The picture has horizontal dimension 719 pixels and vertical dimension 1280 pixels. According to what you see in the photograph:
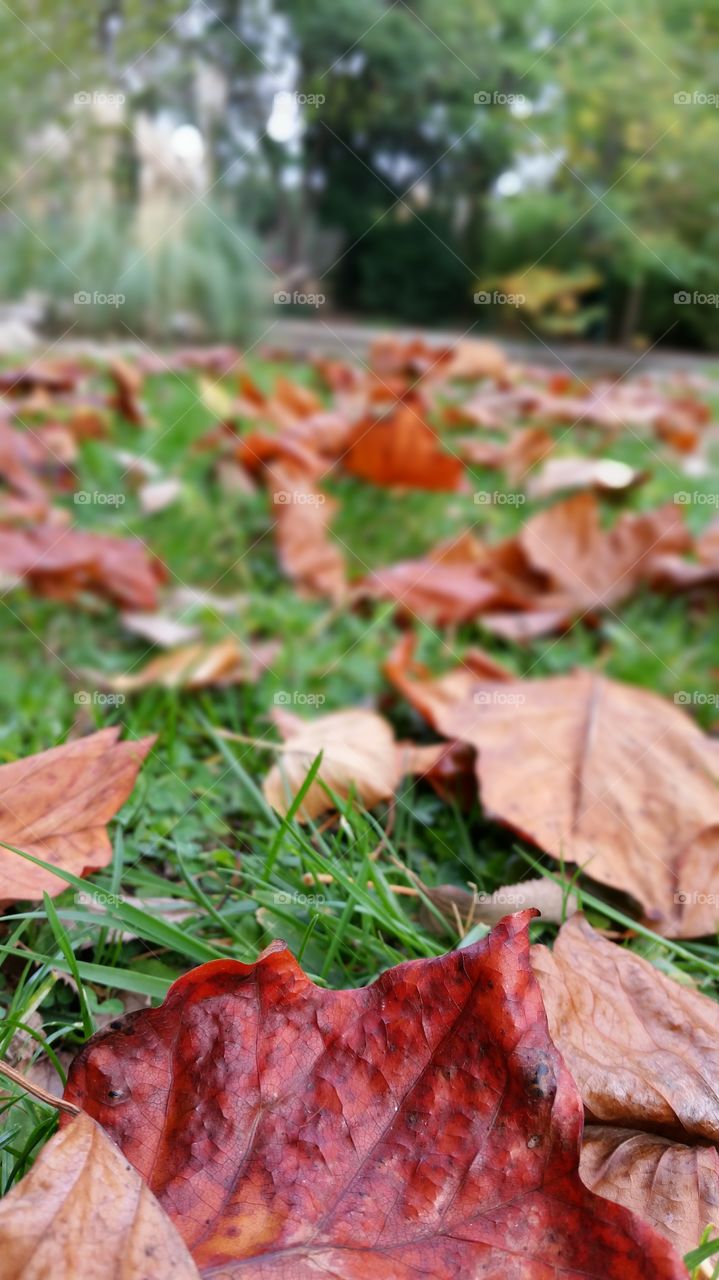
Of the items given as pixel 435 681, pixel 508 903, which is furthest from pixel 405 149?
pixel 508 903

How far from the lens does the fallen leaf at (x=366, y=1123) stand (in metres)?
0.45

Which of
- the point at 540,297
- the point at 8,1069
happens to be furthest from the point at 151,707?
the point at 540,297

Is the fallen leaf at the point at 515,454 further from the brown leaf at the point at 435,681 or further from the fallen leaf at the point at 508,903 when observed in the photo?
the fallen leaf at the point at 508,903

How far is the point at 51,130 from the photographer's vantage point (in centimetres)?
497

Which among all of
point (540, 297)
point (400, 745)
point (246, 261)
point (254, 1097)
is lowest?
point (540, 297)

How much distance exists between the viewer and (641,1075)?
58 centimetres

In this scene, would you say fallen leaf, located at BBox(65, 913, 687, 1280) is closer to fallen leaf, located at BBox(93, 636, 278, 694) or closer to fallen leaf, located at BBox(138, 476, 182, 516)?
fallen leaf, located at BBox(93, 636, 278, 694)

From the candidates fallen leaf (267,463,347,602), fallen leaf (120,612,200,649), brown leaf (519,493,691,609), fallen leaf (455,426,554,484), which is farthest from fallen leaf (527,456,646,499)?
fallen leaf (120,612,200,649)

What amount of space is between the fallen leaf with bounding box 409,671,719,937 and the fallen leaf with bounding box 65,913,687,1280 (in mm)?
325

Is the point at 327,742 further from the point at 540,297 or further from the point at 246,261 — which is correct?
the point at 540,297

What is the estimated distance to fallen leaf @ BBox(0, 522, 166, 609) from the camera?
1565 mm

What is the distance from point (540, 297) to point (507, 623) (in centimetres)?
824

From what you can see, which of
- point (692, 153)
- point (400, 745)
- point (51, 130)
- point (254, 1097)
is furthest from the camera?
point (692, 153)

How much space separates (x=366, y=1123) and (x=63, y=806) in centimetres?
34
